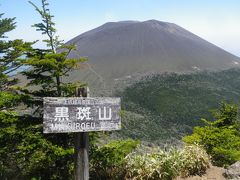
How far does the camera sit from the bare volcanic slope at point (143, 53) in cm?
8469

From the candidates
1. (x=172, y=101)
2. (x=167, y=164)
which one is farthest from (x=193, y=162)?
(x=172, y=101)

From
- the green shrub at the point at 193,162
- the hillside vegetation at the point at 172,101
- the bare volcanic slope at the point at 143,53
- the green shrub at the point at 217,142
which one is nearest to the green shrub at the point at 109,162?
the green shrub at the point at 193,162

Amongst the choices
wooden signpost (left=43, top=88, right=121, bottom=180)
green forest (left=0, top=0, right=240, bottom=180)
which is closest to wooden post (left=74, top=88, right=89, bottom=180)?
wooden signpost (left=43, top=88, right=121, bottom=180)

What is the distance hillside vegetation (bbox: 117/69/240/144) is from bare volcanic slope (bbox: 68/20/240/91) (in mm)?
6904

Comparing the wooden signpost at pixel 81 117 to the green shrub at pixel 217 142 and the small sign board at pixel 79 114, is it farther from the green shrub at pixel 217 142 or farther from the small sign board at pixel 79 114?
the green shrub at pixel 217 142

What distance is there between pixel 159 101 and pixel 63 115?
56.8m

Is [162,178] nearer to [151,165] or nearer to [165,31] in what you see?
[151,165]

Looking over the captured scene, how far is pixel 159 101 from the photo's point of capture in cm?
6231

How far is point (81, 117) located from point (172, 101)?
5799 centimetres

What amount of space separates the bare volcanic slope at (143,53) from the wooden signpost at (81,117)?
2626 inches

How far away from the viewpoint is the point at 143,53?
9925 cm

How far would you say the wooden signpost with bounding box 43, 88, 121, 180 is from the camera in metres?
5.95

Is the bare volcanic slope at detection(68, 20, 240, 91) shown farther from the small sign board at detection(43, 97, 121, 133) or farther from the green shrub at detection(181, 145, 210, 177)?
the small sign board at detection(43, 97, 121, 133)

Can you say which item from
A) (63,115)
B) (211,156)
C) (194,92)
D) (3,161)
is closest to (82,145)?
(63,115)
